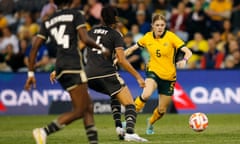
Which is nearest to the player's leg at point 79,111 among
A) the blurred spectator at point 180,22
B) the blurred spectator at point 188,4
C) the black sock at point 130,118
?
the black sock at point 130,118

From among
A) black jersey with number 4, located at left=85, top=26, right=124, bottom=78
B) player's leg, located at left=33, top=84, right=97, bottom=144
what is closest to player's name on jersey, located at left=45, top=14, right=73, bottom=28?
player's leg, located at left=33, top=84, right=97, bottom=144

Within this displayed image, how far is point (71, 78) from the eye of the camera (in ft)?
36.3

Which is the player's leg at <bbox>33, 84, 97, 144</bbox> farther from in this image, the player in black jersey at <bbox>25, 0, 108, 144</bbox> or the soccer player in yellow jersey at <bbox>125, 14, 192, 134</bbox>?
the soccer player in yellow jersey at <bbox>125, 14, 192, 134</bbox>

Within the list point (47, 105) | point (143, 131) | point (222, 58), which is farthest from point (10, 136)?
point (222, 58)

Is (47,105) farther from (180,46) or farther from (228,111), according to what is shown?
(180,46)

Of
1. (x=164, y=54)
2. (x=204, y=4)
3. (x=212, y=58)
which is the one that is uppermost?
(x=204, y=4)

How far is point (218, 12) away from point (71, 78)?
53.4ft

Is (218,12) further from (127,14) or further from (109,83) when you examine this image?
(109,83)

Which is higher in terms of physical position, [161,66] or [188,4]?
[188,4]

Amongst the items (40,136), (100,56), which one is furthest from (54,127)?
(100,56)

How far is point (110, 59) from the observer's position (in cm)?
1408

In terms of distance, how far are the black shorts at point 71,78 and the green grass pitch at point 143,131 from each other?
2.81 meters

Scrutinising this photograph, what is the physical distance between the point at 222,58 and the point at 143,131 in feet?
28.6

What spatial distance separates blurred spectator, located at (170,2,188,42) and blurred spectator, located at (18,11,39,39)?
503cm
